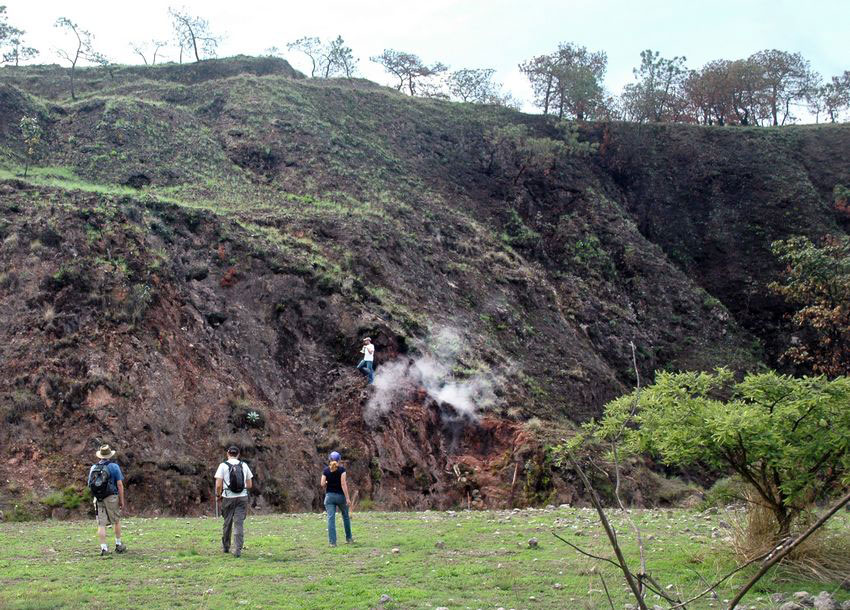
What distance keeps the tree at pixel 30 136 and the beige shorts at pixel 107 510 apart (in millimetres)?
24755

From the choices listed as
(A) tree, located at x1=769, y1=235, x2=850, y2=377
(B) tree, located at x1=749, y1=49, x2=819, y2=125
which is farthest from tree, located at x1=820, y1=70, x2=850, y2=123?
(A) tree, located at x1=769, y1=235, x2=850, y2=377

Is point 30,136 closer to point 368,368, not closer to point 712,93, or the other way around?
point 368,368

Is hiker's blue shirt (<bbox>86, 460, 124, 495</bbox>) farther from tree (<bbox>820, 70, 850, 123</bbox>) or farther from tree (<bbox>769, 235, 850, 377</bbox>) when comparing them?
tree (<bbox>820, 70, 850, 123</bbox>)

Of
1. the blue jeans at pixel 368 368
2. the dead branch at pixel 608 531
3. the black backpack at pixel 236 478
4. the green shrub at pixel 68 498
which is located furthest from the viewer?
the blue jeans at pixel 368 368

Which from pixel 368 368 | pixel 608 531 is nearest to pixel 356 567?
pixel 608 531

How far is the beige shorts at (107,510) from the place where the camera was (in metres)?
10.9

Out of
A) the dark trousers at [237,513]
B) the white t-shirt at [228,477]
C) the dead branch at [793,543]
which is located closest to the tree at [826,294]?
the white t-shirt at [228,477]

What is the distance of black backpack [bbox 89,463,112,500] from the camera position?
1086 cm

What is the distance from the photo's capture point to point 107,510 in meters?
11.0

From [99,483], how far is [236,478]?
6.21 feet

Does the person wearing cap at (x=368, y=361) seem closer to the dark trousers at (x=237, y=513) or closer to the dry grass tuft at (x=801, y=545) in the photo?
the dark trousers at (x=237, y=513)

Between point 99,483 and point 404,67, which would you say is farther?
point 404,67

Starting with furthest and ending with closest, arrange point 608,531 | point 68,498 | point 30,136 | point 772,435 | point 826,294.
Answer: point 30,136, point 826,294, point 68,498, point 772,435, point 608,531

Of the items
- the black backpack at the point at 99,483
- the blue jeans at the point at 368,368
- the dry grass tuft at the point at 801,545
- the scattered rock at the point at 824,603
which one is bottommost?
the scattered rock at the point at 824,603
